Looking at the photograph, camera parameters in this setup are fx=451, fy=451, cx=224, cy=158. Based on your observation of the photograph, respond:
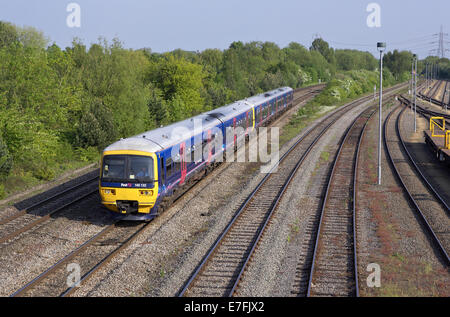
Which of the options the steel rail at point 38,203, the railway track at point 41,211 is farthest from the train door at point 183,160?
the steel rail at point 38,203

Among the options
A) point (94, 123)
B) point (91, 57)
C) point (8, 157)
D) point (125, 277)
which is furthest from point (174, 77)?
point (125, 277)

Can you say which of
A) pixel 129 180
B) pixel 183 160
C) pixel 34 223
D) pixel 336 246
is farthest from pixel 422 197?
pixel 34 223

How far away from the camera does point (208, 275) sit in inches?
486

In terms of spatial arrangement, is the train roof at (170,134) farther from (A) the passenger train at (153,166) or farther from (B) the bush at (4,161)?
(B) the bush at (4,161)

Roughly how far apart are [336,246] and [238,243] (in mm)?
3138

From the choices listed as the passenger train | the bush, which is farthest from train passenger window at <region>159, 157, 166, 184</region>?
the bush

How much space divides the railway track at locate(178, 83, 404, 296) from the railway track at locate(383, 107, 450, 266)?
5.55m

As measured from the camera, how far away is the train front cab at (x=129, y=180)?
15.5m

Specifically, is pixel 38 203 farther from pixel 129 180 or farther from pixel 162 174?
pixel 162 174

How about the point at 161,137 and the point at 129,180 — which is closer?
the point at 129,180

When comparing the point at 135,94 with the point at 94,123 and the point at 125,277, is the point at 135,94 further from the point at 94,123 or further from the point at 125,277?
the point at 125,277

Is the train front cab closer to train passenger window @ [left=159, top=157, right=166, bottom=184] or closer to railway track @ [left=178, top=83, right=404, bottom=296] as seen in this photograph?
train passenger window @ [left=159, top=157, right=166, bottom=184]

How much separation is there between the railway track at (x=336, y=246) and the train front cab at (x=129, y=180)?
5917 mm

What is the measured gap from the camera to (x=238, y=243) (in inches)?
581
